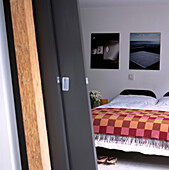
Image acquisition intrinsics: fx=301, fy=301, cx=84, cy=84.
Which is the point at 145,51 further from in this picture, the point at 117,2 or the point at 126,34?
the point at 117,2

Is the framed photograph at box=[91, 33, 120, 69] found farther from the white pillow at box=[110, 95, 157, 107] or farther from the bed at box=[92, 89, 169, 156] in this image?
the bed at box=[92, 89, 169, 156]

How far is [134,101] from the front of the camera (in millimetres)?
4258

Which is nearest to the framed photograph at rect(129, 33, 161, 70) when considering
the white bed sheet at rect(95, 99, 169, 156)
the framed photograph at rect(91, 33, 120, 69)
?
the framed photograph at rect(91, 33, 120, 69)

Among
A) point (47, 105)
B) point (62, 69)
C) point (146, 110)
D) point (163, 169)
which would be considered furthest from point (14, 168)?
point (146, 110)

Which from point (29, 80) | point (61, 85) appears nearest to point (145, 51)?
point (61, 85)

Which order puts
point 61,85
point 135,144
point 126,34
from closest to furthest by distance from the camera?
point 61,85 < point 135,144 < point 126,34

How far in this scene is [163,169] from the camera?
3025mm

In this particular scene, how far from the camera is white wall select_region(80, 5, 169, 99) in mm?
4770

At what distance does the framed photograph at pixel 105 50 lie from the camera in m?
4.99

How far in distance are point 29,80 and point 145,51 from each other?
11.2ft

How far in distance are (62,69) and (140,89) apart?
3.16 m

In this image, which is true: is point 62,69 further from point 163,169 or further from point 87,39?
point 87,39

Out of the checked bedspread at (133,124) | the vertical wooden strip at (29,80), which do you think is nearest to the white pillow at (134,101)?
the checked bedspread at (133,124)

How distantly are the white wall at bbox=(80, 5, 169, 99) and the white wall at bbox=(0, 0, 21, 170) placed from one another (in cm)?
336
